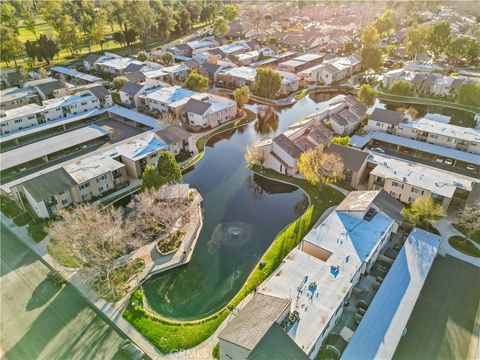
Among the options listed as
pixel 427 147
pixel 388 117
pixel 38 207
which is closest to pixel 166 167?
pixel 38 207

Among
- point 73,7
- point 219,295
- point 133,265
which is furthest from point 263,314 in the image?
point 73,7

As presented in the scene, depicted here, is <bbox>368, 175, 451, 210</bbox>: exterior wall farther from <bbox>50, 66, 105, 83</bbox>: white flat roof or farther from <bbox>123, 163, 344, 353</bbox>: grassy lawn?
<bbox>50, 66, 105, 83</bbox>: white flat roof

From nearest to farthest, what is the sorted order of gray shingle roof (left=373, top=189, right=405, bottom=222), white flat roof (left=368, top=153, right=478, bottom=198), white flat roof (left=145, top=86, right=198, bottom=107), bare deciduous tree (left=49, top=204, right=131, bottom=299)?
bare deciduous tree (left=49, top=204, right=131, bottom=299), gray shingle roof (left=373, top=189, right=405, bottom=222), white flat roof (left=368, top=153, right=478, bottom=198), white flat roof (left=145, top=86, right=198, bottom=107)

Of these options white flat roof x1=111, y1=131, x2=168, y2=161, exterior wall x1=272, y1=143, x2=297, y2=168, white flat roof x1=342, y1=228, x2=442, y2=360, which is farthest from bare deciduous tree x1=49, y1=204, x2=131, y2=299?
exterior wall x1=272, y1=143, x2=297, y2=168

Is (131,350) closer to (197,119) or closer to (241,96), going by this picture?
(197,119)

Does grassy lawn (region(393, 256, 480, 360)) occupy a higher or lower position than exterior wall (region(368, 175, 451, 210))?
lower


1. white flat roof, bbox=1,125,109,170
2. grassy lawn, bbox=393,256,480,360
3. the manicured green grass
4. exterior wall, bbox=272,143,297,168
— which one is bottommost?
grassy lawn, bbox=393,256,480,360

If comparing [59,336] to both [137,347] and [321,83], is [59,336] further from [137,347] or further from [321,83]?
[321,83]
